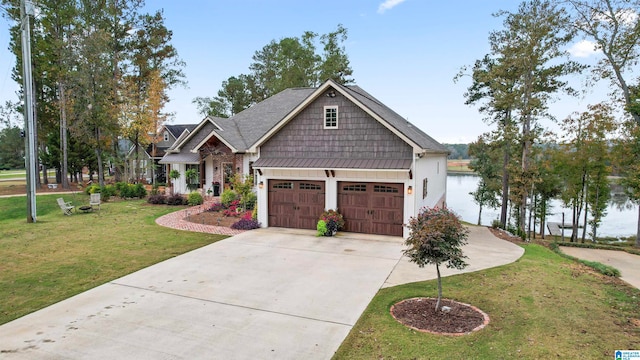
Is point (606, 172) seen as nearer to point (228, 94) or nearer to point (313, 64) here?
point (313, 64)

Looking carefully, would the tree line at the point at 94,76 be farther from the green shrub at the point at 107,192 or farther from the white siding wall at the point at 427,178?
the white siding wall at the point at 427,178

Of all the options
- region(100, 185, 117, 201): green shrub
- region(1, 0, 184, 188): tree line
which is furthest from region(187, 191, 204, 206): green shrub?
region(1, 0, 184, 188): tree line

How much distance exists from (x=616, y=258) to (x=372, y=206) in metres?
12.4

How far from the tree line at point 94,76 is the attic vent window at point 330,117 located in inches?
786

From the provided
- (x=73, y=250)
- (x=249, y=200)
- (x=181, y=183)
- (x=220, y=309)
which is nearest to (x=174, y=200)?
(x=181, y=183)

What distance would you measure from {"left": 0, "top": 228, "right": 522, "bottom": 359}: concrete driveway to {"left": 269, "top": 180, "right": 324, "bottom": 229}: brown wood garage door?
362cm

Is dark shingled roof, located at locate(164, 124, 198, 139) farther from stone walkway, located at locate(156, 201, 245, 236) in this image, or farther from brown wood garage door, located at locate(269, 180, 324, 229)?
brown wood garage door, located at locate(269, 180, 324, 229)

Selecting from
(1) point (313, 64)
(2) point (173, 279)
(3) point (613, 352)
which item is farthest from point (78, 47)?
(3) point (613, 352)

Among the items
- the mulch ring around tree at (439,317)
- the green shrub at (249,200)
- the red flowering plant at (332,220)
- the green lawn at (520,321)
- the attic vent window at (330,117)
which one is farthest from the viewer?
the green shrub at (249,200)

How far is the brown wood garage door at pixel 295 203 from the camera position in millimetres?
15680

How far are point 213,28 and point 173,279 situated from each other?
A: 76.4 feet

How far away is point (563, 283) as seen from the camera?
961 cm

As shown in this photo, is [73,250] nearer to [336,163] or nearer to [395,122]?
[336,163]

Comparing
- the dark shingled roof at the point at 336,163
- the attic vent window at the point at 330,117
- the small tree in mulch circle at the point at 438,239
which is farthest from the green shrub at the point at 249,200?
the small tree in mulch circle at the point at 438,239
